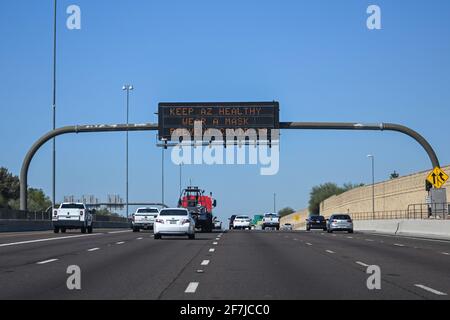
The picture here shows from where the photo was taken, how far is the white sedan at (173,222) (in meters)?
40.3

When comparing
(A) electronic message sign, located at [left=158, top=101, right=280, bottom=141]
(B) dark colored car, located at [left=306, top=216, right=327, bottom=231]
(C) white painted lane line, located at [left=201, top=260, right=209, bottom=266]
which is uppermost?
(A) electronic message sign, located at [left=158, top=101, right=280, bottom=141]

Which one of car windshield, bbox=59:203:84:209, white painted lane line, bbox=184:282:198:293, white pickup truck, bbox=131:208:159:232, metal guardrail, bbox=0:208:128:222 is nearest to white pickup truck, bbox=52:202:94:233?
car windshield, bbox=59:203:84:209

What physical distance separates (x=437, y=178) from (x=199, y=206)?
62.2ft

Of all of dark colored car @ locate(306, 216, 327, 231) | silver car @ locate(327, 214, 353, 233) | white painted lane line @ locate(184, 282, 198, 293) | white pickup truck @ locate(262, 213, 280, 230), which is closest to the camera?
white painted lane line @ locate(184, 282, 198, 293)

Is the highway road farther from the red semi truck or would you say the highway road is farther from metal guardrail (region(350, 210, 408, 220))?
metal guardrail (region(350, 210, 408, 220))

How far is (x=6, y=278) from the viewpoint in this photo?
17797 millimetres

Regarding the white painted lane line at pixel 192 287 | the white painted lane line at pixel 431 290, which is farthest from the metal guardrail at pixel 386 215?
the white painted lane line at pixel 192 287

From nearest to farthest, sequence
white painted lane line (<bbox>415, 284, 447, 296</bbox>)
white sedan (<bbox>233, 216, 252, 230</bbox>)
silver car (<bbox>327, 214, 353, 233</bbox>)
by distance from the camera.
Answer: white painted lane line (<bbox>415, 284, 447, 296</bbox>), silver car (<bbox>327, 214, 353, 233</bbox>), white sedan (<bbox>233, 216, 252, 230</bbox>)

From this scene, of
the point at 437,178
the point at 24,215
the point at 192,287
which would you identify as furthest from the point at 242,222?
the point at 192,287

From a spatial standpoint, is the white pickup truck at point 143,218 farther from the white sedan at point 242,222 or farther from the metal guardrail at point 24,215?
the white sedan at point 242,222

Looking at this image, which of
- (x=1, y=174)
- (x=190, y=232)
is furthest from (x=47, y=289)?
(x=1, y=174)

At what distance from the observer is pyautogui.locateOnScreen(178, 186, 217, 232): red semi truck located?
204ft

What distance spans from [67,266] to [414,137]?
33967mm

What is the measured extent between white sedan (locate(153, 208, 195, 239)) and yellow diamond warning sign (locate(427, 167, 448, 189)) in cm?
1859
